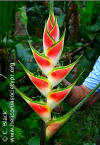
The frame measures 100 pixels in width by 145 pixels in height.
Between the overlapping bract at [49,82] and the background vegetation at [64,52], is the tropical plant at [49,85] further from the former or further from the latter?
the background vegetation at [64,52]

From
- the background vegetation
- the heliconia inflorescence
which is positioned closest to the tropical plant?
the heliconia inflorescence

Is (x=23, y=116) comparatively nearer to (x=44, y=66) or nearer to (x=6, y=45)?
(x=6, y=45)

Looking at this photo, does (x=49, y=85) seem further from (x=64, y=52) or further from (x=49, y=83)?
(x=64, y=52)

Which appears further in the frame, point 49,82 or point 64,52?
point 64,52

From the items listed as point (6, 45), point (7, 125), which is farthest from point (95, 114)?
point (7, 125)

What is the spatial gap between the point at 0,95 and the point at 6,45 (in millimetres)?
328

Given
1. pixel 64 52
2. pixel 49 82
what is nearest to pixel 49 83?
pixel 49 82

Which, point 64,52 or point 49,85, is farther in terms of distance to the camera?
point 64,52

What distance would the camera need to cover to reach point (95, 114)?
166 centimetres

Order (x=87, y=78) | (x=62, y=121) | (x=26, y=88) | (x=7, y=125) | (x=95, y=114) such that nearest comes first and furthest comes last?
1. (x=62, y=121)
2. (x=7, y=125)
3. (x=87, y=78)
4. (x=26, y=88)
5. (x=95, y=114)

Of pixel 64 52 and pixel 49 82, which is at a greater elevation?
pixel 49 82

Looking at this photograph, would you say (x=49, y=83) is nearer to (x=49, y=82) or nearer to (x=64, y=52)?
(x=49, y=82)

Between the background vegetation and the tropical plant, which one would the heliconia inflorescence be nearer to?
the tropical plant

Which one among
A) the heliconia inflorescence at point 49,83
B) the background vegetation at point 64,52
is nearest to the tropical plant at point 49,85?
the heliconia inflorescence at point 49,83
